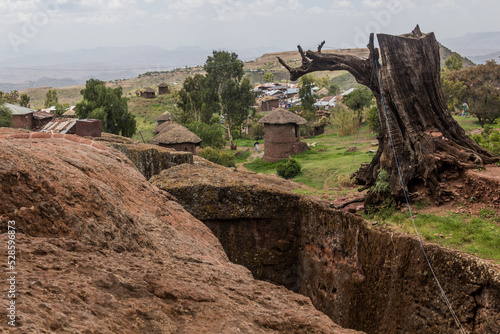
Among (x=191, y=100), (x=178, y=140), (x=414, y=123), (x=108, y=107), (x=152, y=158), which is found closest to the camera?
(x=414, y=123)

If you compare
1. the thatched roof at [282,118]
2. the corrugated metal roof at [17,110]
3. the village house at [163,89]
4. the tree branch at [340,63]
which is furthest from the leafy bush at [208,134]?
the village house at [163,89]

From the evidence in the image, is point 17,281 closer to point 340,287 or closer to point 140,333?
point 140,333

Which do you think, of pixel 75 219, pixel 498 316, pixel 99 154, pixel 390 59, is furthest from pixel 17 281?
pixel 390 59

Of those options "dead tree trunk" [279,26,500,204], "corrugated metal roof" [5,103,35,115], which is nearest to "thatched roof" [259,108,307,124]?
"corrugated metal roof" [5,103,35,115]

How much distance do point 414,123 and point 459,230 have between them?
3.00m

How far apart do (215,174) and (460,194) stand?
239 inches

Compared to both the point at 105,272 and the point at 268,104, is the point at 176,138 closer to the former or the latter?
the point at 105,272

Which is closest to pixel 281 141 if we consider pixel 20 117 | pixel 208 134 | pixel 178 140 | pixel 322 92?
pixel 178 140

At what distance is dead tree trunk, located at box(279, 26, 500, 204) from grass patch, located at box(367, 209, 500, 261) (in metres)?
0.77

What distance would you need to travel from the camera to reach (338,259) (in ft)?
34.8

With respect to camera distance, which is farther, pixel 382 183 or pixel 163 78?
pixel 163 78

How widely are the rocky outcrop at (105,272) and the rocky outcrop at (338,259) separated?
3.76 metres

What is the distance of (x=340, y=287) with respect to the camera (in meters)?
10.4

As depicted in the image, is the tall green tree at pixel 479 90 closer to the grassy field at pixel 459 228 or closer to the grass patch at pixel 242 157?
the grass patch at pixel 242 157
